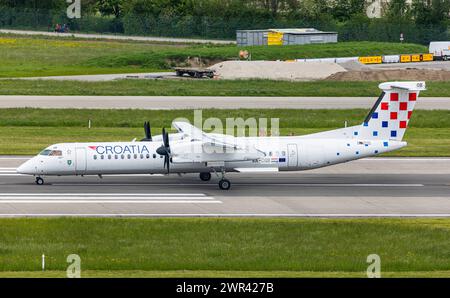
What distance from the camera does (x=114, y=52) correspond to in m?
110

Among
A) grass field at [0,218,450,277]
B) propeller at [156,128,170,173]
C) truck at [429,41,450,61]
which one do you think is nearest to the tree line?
truck at [429,41,450,61]

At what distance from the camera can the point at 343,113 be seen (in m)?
62.0

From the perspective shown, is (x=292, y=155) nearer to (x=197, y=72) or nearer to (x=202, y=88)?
(x=202, y=88)

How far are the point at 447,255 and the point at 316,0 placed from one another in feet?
366

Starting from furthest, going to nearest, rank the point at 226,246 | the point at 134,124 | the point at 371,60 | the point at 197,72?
the point at 371,60 → the point at 197,72 → the point at 134,124 → the point at 226,246

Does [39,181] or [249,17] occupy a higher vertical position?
[249,17]

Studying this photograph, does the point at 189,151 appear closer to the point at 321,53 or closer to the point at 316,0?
the point at 321,53

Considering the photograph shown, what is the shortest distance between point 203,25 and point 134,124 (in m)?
77.0

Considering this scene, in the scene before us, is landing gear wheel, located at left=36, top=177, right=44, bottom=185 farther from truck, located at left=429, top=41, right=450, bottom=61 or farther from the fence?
the fence

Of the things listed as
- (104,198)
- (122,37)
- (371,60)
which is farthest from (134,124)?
(122,37)

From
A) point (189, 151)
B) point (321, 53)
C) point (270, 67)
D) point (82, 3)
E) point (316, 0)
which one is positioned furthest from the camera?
point (82, 3)

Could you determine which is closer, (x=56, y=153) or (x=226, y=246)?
(x=226, y=246)
